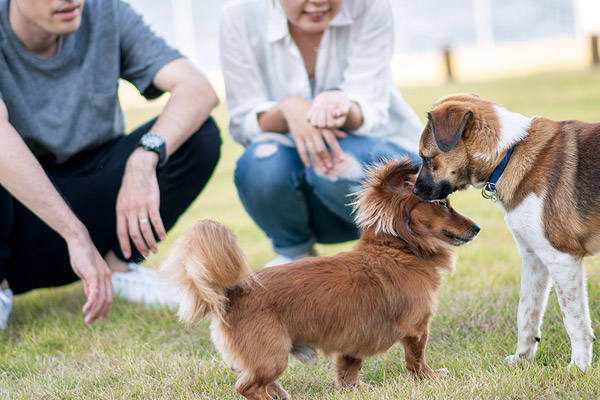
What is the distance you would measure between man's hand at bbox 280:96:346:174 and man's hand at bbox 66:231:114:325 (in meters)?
1.30

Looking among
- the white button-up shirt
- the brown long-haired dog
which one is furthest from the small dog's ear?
the white button-up shirt

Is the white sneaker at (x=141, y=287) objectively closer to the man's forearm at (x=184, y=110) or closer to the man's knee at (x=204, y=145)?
the man's knee at (x=204, y=145)

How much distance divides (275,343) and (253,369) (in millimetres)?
127

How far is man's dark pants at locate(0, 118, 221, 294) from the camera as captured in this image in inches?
161

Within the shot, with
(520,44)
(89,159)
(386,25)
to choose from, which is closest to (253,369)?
(89,159)

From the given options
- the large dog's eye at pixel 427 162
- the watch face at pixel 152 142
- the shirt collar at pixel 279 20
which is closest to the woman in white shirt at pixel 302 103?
the shirt collar at pixel 279 20

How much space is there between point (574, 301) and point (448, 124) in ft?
2.96

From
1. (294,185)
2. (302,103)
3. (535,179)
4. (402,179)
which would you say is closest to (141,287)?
(294,185)

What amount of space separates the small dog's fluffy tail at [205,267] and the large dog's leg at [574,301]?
1.27 metres

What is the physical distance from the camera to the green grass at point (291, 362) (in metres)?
2.69

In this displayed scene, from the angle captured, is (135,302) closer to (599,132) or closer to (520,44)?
(599,132)

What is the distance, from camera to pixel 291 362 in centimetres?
323

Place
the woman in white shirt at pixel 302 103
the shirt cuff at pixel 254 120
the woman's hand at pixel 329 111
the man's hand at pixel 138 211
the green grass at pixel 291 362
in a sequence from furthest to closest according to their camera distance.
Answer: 1. the shirt cuff at pixel 254 120
2. the woman in white shirt at pixel 302 103
3. the woman's hand at pixel 329 111
4. the man's hand at pixel 138 211
5. the green grass at pixel 291 362

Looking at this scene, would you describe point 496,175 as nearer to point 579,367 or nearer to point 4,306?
point 579,367
